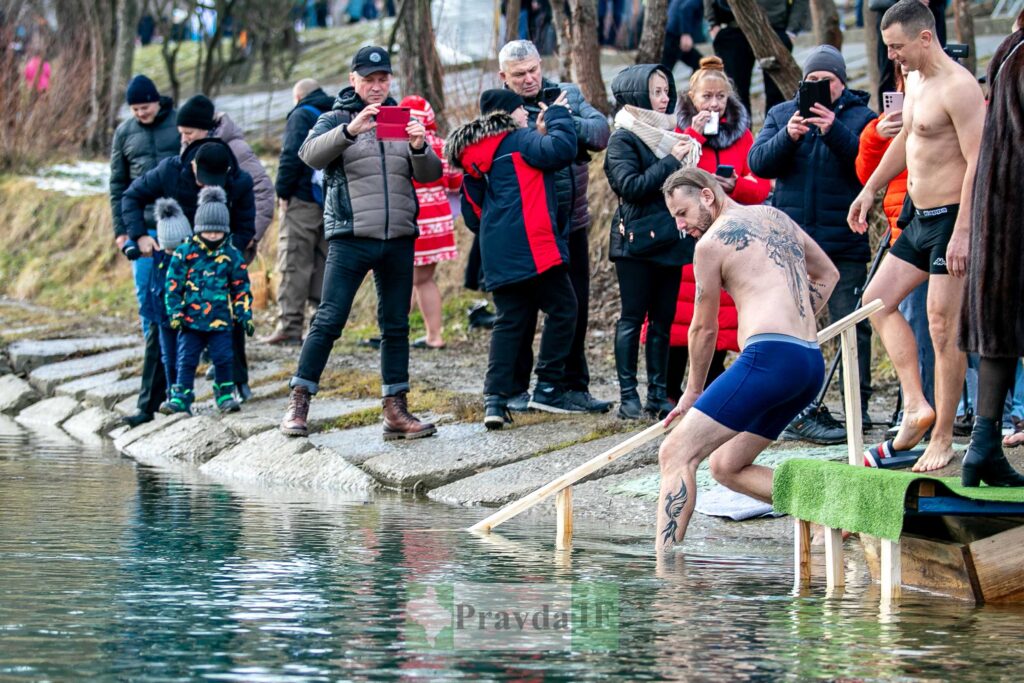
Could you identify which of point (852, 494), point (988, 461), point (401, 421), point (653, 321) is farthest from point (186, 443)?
point (988, 461)

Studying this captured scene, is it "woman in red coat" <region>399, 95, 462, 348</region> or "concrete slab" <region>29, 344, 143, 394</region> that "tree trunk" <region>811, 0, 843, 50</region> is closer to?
"woman in red coat" <region>399, 95, 462, 348</region>

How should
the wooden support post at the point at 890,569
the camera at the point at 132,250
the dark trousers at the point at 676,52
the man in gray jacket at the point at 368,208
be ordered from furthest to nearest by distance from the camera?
the dark trousers at the point at 676,52, the camera at the point at 132,250, the man in gray jacket at the point at 368,208, the wooden support post at the point at 890,569

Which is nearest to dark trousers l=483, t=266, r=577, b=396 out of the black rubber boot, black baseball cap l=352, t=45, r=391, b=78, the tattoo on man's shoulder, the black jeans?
the black jeans

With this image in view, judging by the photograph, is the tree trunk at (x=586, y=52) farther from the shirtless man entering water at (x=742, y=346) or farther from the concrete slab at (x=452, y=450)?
the shirtless man entering water at (x=742, y=346)

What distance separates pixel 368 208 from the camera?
32.2 feet

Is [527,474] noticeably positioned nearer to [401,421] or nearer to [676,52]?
[401,421]

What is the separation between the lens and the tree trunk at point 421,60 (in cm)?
1748

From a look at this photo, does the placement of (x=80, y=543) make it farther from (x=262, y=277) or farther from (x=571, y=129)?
(x=262, y=277)

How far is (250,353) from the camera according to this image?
13.9 meters

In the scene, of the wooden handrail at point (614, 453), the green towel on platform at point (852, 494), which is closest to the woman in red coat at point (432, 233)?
the wooden handrail at point (614, 453)

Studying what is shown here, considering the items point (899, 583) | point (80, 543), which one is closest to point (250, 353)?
point (80, 543)

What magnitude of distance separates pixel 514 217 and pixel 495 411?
1121 millimetres

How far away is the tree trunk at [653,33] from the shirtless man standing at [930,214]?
288 inches

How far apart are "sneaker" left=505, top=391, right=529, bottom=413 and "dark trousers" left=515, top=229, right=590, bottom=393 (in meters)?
0.08
